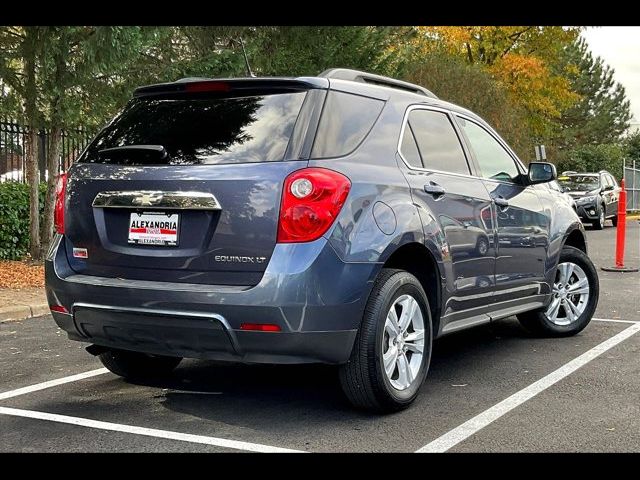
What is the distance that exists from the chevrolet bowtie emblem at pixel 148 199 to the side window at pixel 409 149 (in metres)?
1.45

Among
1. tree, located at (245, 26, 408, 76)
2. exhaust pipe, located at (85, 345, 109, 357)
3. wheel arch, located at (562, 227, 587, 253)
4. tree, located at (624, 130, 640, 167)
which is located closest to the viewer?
exhaust pipe, located at (85, 345, 109, 357)

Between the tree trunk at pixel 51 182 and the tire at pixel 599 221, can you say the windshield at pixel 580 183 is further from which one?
the tree trunk at pixel 51 182

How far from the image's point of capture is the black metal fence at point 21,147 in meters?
12.7

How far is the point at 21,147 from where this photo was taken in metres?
13.0

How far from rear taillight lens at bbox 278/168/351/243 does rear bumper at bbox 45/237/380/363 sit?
7 cm

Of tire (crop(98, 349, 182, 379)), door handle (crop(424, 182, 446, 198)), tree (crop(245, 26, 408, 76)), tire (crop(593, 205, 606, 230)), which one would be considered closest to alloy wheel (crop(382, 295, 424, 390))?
door handle (crop(424, 182, 446, 198))

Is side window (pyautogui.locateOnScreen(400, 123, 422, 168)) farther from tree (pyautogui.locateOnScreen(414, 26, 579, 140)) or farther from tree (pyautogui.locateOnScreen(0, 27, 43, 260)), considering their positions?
tree (pyautogui.locateOnScreen(414, 26, 579, 140))

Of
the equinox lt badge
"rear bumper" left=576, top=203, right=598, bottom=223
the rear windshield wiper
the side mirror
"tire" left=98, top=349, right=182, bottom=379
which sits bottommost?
"tire" left=98, top=349, right=182, bottom=379

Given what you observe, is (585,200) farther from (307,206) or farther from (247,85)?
(307,206)

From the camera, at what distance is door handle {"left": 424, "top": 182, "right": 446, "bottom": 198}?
4.78 meters

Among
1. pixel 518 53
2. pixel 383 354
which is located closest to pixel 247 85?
pixel 383 354

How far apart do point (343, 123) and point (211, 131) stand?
0.71m
